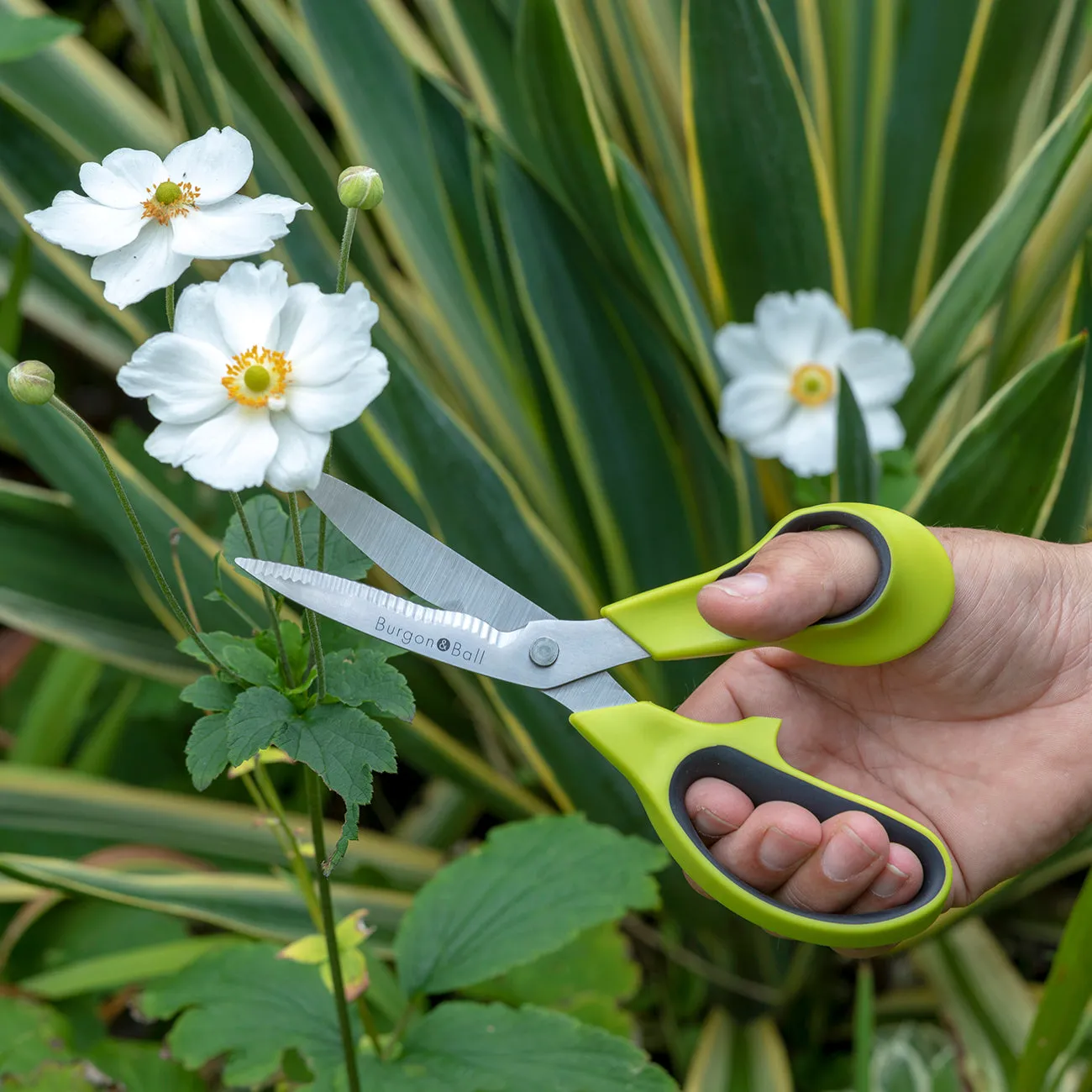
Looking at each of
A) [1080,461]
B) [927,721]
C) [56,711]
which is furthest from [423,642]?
[56,711]

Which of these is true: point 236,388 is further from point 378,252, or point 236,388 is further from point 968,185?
point 968,185

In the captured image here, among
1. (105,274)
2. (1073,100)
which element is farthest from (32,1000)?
(1073,100)

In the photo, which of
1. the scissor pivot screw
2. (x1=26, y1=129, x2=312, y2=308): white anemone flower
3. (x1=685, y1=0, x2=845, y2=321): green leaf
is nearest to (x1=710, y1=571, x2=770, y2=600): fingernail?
the scissor pivot screw

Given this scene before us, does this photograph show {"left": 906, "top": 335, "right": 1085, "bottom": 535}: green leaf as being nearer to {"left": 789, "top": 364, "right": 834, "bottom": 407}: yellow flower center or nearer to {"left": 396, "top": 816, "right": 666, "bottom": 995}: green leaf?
{"left": 789, "top": 364, "right": 834, "bottom": 407}: yellow flower center

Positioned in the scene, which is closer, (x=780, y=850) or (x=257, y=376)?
(x=257, y=376)

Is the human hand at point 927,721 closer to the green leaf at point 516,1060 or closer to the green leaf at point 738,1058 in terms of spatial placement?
the green leaf at point 516,1060

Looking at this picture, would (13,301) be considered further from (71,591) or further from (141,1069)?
(141,1069)

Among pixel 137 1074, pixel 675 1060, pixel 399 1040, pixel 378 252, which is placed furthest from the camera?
pixel 378 252

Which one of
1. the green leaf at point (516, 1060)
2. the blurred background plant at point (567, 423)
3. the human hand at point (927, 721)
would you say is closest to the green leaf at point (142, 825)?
the blurred background plant at point (567, 423)
